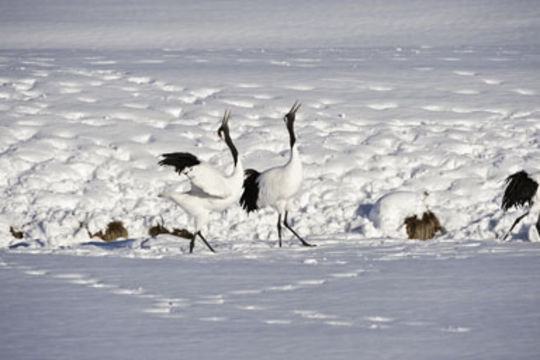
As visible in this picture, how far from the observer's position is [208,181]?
9.10 metres

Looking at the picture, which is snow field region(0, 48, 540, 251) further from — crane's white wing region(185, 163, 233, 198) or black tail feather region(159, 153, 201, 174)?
black tail feather region(159, 153, 201, 174)

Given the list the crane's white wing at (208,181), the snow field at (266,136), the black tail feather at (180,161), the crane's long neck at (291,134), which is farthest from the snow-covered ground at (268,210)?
the crane's long neck at (291,134)

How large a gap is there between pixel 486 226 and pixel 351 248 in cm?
210

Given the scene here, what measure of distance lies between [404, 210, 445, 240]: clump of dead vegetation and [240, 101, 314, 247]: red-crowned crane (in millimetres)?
1387

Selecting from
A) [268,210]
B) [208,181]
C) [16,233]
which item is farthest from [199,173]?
[16,233]

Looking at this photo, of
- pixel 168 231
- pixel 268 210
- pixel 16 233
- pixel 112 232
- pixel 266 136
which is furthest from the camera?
pixel 266 136

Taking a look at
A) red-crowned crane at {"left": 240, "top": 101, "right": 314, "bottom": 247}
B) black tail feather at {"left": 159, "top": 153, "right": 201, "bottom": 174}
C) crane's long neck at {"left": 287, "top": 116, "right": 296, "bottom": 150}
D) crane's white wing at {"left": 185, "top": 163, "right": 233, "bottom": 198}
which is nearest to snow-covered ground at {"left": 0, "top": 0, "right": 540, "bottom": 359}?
red-crowned crane at {"left": 240, "top": 101, "right": 314, "bottom": 247}

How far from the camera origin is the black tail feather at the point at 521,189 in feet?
32.2

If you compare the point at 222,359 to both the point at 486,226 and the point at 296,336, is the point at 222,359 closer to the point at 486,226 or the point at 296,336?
the point at 296,336

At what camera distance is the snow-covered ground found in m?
5.64

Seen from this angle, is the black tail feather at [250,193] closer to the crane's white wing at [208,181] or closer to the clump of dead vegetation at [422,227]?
the crane's white wing at [208,181]

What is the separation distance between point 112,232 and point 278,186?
2143mm

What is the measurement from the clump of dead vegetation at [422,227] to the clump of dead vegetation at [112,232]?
3246 millimetres

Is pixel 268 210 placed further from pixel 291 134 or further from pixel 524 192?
pixel 524 192
